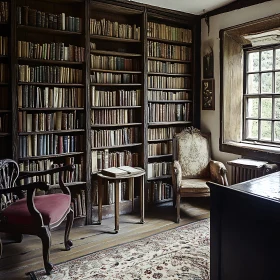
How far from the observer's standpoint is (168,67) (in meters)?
4.79

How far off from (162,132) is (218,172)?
96 cm

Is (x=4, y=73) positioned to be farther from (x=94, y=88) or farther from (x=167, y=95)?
(x=167, y=95)

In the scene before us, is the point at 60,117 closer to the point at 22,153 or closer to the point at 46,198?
the point at 22,153

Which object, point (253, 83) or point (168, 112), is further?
point (168, 112)

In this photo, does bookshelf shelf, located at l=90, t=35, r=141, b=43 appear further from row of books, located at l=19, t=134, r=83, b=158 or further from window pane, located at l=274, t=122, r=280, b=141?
window pane, located at l=274, t=122, r=280, b=141

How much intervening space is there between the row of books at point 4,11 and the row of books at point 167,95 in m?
1.92

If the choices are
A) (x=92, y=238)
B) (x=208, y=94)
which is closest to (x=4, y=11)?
(x=92, y=238)

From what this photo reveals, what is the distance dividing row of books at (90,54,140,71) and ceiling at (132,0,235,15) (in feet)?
2.42

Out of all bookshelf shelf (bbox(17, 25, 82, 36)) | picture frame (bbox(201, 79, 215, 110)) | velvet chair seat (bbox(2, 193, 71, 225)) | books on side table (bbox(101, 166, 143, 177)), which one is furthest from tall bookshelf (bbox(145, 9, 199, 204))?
velvet chair seat (bbox(2, 193, 71, 225))

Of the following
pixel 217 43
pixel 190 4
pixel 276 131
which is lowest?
pixel 276 131

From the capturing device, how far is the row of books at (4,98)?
12.0 ft

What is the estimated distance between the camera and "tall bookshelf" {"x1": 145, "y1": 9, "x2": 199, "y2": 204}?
4.64 metres

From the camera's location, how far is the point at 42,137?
3883 mm

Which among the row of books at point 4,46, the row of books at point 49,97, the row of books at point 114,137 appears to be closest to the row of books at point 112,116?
the row of books at point 114,137
